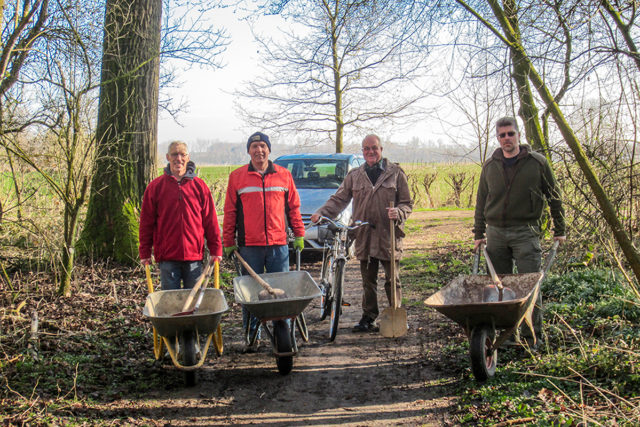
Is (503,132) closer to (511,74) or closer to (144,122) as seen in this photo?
(511,74)

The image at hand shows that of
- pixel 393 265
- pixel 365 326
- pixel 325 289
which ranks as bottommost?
pixel 365 326

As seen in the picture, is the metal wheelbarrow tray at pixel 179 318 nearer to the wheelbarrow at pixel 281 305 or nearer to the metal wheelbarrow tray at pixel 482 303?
the wheelbarrow at pixel 281 305

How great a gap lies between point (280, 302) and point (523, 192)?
7.81 feet

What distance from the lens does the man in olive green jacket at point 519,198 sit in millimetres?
4965

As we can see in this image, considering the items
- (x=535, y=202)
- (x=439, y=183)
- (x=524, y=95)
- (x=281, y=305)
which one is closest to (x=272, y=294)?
(x=281, y=305)

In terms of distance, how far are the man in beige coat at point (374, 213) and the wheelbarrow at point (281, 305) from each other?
3.56 feet

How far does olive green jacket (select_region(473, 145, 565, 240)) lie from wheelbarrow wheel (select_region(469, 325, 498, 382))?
122 centimetres

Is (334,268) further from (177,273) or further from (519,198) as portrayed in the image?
(519,198)

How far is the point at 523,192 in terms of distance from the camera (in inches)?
197

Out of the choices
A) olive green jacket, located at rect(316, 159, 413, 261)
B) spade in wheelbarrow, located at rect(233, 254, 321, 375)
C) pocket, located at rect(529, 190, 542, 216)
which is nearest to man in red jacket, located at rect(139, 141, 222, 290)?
spade in wheelbarrow, located at rect(233, 254, 321, 375)

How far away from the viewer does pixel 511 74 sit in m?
5.80

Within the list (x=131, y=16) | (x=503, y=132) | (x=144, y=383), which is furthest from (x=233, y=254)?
(x=131, y=16)

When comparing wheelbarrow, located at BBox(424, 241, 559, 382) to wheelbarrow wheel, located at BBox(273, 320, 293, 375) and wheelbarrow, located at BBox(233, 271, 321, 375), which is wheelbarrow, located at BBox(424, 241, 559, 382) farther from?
wheelbarrow wheel, located at BBox(273, 320, 293, 375)

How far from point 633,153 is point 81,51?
5.68 m
